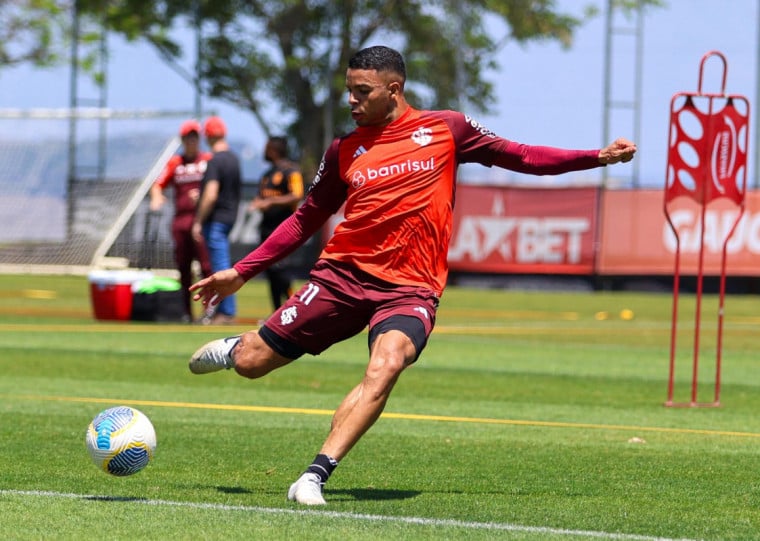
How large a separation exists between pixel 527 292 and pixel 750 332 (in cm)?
1188

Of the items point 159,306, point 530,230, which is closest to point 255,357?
point 159,306

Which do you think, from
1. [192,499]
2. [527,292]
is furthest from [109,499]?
[527,292]

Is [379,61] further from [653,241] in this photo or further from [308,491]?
[653,241]

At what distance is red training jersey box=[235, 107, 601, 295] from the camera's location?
24.0ft

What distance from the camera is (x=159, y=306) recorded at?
63.1 feet

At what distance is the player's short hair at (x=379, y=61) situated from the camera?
7289 millimetres

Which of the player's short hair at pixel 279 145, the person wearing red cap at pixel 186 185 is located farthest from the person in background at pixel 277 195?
the person wearing red cap at pixel 186 185

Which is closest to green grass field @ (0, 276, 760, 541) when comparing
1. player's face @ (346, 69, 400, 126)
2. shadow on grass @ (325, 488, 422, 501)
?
shadow on grass @ (325, 488, 422, 501)

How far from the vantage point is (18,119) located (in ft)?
121

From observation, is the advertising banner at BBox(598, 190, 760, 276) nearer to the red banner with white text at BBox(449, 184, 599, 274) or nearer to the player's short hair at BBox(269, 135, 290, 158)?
the red banner with white text at BBox(449, 184, 599, 274)

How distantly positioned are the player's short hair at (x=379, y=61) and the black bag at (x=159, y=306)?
12.1m

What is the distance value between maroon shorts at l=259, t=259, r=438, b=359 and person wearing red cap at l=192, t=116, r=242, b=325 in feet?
35.9

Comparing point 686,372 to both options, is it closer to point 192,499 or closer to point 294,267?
point 192,499

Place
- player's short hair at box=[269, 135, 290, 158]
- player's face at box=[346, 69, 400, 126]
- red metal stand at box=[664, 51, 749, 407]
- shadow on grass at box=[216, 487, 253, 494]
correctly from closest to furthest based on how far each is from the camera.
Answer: shadow on grass at box=[216, 487, 253, 494] → player's face at box=[346, 69, 400, 126] → red metal stand at box=[664, 51, 749, 407] → player's short hair at box=[269, 135, 290, 158]
